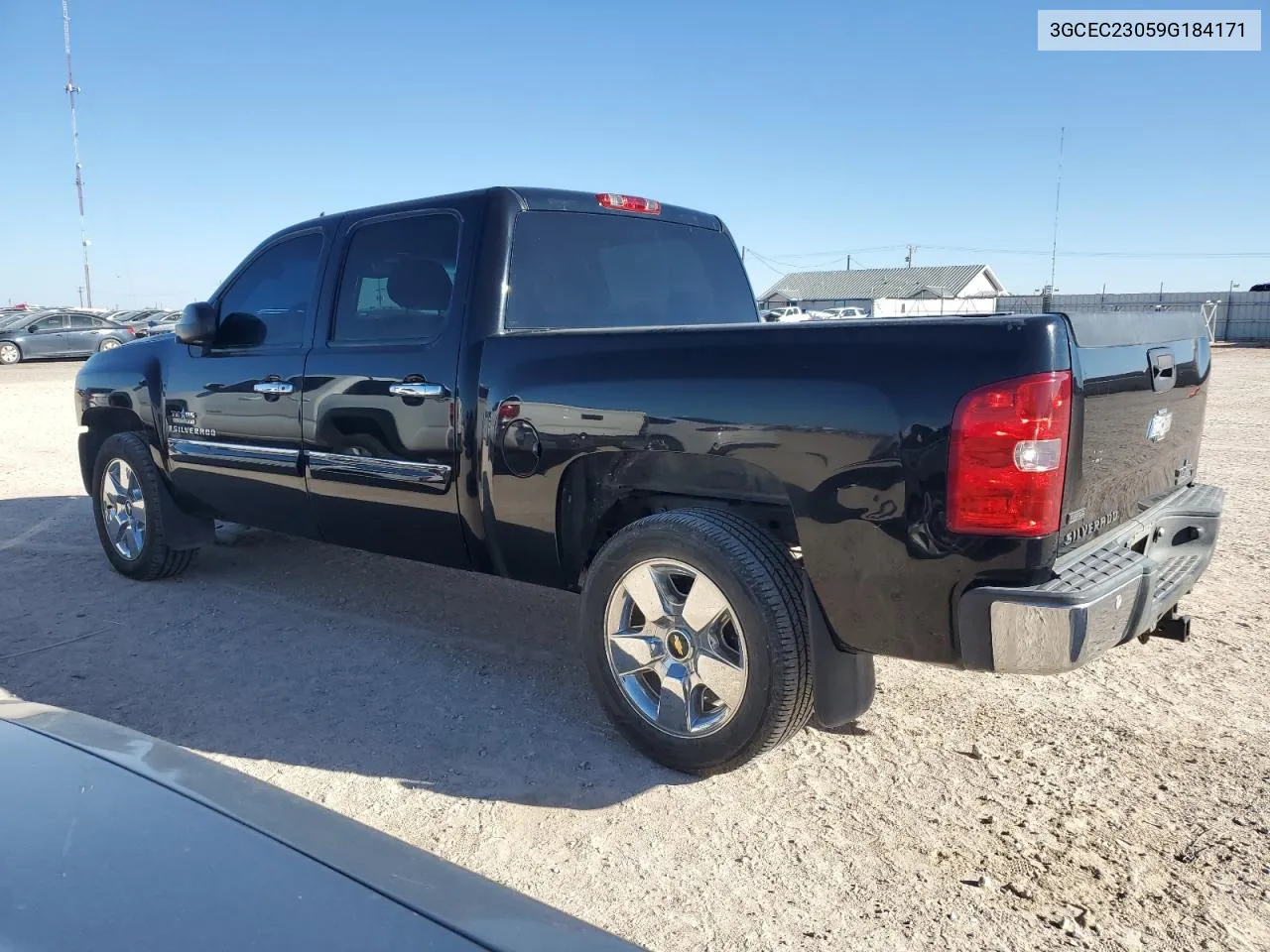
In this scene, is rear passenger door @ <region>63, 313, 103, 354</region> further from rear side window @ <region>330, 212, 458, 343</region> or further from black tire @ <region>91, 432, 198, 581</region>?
rear side window @ <region>330, 212, 458, 343</region>

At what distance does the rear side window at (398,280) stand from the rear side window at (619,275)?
12.9 inches

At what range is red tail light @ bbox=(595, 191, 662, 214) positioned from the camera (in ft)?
14.9

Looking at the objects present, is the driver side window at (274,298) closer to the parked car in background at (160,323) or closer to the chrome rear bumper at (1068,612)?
the chrome rear bumper at (1068,612)

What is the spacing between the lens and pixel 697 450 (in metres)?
3.18

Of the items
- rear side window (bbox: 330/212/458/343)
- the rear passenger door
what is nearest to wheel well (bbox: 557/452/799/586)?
rear side window (bbox: 330/212/458/343)

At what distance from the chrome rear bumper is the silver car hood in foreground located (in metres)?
1.56

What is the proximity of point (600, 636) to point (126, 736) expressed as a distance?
5.66 feet

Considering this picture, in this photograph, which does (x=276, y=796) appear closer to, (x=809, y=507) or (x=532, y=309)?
Answer: (x=809, y=507)

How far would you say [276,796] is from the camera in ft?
6.10

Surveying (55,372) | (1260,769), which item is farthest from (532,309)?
(55,372)

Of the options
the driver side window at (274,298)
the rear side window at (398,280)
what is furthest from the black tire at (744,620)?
the driver side window at (274,298)

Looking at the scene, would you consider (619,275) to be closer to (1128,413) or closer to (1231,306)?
(1128,413)

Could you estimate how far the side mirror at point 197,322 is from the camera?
495cm

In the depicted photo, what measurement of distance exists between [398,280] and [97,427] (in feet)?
9.90
